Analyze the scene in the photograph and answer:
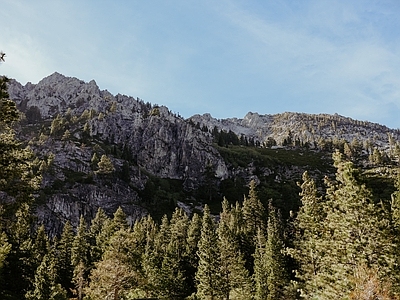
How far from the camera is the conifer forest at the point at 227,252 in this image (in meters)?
21.4

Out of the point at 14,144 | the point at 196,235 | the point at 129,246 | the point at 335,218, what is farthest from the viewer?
the point at 196,235

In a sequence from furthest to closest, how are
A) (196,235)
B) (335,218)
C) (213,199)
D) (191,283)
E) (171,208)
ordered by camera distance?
(213,199) → (171,208) → (196,235) → (191,283) → (335,218)

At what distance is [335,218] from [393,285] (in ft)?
20.6

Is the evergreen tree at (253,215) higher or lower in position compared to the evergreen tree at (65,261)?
higher

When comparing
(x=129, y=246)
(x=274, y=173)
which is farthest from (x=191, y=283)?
(x=274, y=173)

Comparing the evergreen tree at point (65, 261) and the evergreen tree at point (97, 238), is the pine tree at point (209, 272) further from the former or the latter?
the evergreen tree at point (65, 261)

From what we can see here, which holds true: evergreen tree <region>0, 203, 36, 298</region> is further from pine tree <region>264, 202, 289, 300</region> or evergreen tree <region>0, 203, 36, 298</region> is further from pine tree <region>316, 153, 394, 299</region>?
pine tree <region>316, 153, 394, 299</region>

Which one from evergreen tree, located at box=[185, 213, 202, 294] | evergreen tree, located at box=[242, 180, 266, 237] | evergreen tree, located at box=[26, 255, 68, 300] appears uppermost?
evergreen tree, located at box=[242, 180, 266, 237]

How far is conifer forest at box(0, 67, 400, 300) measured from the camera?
21.4m

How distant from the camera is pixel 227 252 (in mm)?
51875

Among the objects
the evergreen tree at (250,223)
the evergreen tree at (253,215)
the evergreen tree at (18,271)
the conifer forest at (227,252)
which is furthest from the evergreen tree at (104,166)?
the evergreen tree at (18,271)

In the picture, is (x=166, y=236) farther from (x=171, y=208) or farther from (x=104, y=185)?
(x=104, y=185)

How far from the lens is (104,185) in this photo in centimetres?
14250

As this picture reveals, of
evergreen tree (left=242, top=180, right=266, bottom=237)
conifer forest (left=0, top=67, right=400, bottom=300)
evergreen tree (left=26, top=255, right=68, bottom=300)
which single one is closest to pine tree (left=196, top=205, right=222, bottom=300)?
conifer forest (left=0, top=67, right=400, bottom=300)
